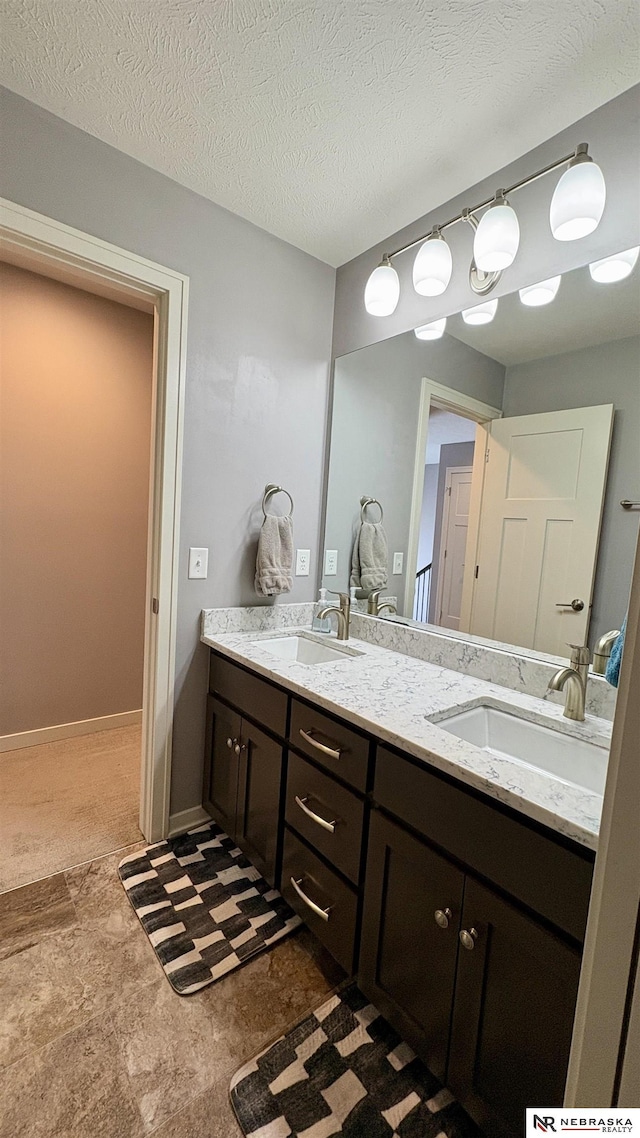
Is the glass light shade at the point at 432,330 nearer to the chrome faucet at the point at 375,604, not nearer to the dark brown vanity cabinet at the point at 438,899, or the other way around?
the chrome faucet at the point at 375,604

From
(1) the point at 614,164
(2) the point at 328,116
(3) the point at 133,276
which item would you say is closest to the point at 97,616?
(3) the point at 133,276

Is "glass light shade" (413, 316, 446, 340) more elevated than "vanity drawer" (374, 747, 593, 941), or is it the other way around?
"glass light shade" (413, 316, 446, 340)

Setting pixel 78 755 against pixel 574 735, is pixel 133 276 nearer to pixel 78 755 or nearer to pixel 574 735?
pixel 574 735

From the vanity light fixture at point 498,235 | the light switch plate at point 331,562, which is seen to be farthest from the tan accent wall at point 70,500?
the vanity light fixture at point 498,235

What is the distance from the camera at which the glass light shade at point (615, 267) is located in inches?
46.4

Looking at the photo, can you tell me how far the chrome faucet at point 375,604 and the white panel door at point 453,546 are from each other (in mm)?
290

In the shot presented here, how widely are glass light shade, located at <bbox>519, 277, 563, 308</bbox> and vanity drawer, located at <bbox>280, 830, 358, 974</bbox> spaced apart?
1.74 metres

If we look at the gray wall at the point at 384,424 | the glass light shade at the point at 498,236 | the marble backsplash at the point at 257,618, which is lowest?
the marble backsplash at the point at 257,618

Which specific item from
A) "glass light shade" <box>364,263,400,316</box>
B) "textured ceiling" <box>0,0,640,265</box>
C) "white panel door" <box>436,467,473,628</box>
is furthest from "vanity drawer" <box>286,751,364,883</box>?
"textured ceiling" <box>0,0,640,265</box>

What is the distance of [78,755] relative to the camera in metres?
2.40

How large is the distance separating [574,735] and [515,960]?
0.50m

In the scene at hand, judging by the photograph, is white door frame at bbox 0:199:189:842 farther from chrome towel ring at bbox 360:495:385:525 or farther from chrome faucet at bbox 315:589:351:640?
chrome towel ring at bbox 360:495:385:525

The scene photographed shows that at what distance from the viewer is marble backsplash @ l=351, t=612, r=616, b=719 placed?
3.98 feet

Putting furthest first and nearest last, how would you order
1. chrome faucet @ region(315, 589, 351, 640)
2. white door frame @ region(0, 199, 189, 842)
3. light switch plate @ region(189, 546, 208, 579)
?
chrome faucet @ region(315, 589, 351, 640)
light switch plate @ region(189, 546, 208, 579)
white door frame @ region(0, 199, 189, 842)
